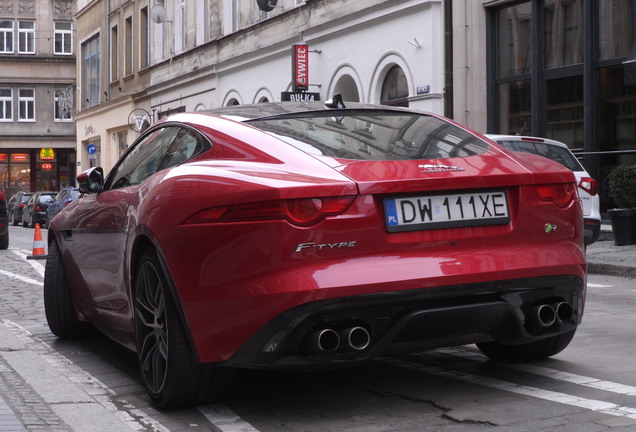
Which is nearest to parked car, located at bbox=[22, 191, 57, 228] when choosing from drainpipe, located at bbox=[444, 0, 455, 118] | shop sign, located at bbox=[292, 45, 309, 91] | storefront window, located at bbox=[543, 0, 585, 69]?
shop sign, located at bbox=[292, 45, 309, 91]

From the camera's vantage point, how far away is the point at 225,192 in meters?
4.49

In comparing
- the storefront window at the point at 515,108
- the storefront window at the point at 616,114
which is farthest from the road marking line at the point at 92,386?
the storefront window at the point at 515,108

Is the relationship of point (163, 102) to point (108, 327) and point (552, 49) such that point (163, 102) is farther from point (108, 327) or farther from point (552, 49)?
point (108, 327)

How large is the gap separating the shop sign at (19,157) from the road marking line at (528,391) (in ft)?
200

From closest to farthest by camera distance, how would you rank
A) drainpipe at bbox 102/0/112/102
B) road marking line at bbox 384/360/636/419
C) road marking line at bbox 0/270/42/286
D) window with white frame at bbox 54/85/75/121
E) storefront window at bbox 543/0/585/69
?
road marking line at bbox 384/360/636/419 → road marking line at bbox 0/270/42/286 → storefront window at bbox 543/0/585/69 → drainpipe at bbox 102/0/112/102 → window with white frame at bbox 54/85/75/121

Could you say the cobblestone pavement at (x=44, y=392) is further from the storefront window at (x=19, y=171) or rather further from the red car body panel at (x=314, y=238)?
the storefront window at (x=19, y=171)

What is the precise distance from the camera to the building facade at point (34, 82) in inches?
2458

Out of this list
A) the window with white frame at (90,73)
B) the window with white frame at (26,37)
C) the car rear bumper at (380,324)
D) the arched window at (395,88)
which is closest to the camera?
the car rear bumper at (380,324)

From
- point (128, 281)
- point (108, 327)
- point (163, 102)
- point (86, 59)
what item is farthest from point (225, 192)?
point (86, 59)

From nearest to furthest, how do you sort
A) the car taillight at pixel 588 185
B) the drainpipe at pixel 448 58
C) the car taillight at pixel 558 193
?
the car taillight at pixel 558 193 → the car taillight at pixel 588 185 → the drainpipe at pixel 448 58

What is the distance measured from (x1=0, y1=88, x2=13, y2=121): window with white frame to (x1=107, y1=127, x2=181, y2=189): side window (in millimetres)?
59052

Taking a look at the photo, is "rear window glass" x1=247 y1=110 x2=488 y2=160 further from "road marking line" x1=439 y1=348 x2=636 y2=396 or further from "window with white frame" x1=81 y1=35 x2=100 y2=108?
"window with white frame" x1=81 y1=35 x2=100 y2=108

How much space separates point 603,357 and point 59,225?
3.55 meters

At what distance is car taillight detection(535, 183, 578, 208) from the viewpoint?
480 centimetres
